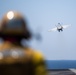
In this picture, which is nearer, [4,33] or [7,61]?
[7,61]

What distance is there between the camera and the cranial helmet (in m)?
2.87

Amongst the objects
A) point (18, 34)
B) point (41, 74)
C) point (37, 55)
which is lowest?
point (41, 74)

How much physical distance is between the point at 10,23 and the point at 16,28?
8 centimetres

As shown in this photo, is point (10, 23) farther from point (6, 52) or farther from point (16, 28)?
point (6, 52)

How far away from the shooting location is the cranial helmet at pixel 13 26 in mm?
2865

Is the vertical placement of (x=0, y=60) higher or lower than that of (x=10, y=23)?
lower

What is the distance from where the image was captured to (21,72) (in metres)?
2.69

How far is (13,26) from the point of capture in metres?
2.88

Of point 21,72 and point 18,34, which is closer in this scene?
point 21,72

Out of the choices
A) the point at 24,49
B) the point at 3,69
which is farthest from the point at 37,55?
the point at 3,69

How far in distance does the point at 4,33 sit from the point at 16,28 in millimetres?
137

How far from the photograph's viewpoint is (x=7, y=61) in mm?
2715

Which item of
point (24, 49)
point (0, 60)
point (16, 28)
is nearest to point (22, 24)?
point (16, 28)

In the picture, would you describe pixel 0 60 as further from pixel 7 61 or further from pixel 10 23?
pixel 10 23
